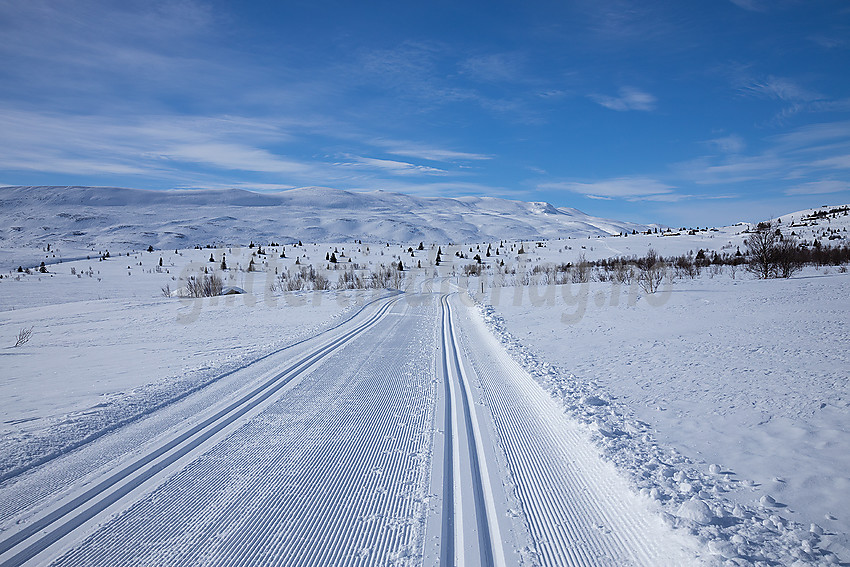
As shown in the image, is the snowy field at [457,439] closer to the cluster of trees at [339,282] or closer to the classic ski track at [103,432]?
the classic ski track at [103,432]

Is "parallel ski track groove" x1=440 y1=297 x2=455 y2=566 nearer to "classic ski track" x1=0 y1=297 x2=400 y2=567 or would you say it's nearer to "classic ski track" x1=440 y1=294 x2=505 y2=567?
"classic ski track" x1=440 y1=294 x2=505 y2=567

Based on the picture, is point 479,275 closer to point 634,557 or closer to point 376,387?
point 376,387

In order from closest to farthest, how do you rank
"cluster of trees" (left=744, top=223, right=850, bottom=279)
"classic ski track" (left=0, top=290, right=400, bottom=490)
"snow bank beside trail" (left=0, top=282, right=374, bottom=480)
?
1. "classic ski track" (left=0, top=290, right=400, bottom=490)
2. "snow bank beside trail" (left=0, top=282, right=374, bottom=480)
3. "cluster of trees" (left=744, top=223, right=850, bottom=279)

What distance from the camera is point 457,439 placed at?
14.8 ft

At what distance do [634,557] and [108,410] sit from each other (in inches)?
219

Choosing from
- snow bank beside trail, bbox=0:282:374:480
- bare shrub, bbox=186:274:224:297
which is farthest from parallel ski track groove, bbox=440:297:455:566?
bare shrub, bbox=186:274:224:297

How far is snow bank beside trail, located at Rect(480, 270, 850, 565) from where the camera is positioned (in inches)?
117

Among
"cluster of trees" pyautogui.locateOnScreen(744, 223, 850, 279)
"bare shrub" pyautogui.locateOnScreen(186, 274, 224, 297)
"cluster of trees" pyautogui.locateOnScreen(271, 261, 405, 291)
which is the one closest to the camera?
"cluster of trees" pyautogui.locateOnScreen(744, 223, 850, 279)

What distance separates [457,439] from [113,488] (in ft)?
9.68

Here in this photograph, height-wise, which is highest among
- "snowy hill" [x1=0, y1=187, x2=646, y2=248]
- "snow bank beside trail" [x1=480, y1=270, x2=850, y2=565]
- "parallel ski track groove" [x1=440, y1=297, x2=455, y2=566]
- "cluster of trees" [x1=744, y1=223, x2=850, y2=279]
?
"snowy hill" [x1=0, y1=187, x2=646, y2=248]

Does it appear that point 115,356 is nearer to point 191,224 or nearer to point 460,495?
point 460,495

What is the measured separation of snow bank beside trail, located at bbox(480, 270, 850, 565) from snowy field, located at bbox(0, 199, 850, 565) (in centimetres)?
2

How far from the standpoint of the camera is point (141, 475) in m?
3.73

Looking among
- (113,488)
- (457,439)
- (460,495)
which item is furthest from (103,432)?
(460,495)
